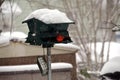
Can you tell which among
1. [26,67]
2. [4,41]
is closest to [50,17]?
[26,67]

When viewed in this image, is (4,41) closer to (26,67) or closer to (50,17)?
(26,67)

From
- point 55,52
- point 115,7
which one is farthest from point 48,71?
point 115,7

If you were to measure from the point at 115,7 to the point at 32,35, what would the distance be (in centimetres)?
755

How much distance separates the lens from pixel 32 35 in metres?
4.91

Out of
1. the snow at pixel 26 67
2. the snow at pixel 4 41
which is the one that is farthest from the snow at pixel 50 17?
the snow at pixel 4 41

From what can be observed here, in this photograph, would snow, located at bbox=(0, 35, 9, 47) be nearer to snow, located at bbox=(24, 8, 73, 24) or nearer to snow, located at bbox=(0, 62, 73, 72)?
snow, located at bbox=(0, 62, 73, 72)

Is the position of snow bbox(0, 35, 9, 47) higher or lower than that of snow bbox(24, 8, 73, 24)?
lower

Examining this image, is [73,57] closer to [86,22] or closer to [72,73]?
[72,73]

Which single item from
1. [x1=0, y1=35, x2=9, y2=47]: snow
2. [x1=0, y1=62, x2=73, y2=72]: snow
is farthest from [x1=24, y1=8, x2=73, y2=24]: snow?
[x1=0, y1=35, x2=9, y2=47]: snow

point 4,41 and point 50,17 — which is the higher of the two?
point 50,17

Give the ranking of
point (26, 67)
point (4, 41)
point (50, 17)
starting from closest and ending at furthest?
1. point (50, 17)
2. point (26, 67)
3. point (4, 41)

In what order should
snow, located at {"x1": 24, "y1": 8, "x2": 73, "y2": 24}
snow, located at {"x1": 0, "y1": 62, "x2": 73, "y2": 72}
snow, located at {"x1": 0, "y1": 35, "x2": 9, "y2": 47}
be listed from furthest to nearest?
snow, located at {"x1": 0, "y1": 35, "x2": 9, "y2": 47}, snow, located at {"x1": 0, "y1": 62, "x2": 73, "y2": 72}, snow, located at {"x1": 24, "y1": 8, "x2": 73, "y2": 24}

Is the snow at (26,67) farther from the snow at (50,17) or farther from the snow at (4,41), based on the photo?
the snow at (50,17)

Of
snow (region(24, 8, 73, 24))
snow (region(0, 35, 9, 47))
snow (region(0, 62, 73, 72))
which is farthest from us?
snow (region(0, 35, 9, 47))
